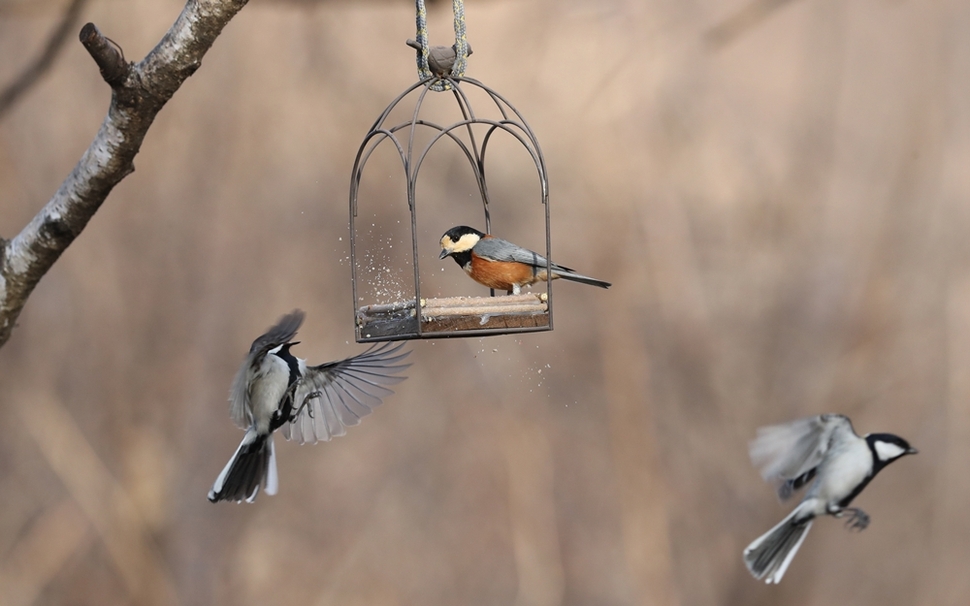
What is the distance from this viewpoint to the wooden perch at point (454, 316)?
2434mm

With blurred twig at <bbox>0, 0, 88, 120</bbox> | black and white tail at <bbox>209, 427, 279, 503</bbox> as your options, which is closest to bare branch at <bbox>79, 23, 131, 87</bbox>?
black and white tail at <bbox>209, 427, 279, 503</bbox>

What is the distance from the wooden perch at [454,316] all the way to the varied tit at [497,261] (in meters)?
0.21

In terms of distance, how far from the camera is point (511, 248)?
279 centimetres

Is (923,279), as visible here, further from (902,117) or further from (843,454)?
(843,454)

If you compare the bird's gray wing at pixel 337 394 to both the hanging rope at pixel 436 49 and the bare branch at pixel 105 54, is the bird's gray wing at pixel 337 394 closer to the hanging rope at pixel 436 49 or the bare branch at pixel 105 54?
the hanging rope at pixel 436 49

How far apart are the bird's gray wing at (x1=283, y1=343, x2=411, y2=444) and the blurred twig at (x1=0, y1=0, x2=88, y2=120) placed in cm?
257

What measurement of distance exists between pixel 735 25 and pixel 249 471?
3541mm

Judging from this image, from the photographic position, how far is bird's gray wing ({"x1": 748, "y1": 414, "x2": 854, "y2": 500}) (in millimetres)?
3131

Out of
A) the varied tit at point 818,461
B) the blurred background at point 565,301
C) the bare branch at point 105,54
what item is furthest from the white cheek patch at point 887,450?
the bare branch at point 105,54

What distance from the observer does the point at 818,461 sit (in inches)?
126

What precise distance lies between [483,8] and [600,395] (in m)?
2.21

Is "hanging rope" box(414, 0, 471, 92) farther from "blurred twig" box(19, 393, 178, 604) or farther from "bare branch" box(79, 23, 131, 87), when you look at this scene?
"blurred twig" box(19, 393, 178, 604)

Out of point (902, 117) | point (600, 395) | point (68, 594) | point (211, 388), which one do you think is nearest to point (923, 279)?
point (902, 117)

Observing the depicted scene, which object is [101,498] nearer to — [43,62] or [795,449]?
[43,62]
